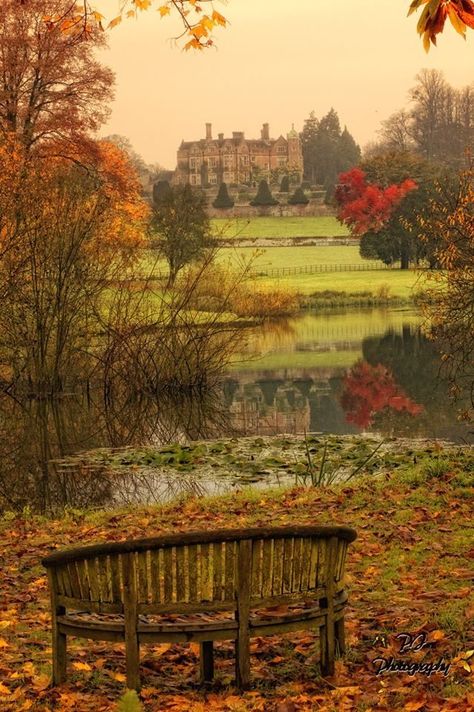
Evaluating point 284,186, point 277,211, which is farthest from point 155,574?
point 284,186

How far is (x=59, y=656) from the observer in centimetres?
619

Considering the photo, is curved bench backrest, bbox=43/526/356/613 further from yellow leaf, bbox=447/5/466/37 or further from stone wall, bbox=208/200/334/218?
stone wall, bbox=208/200/334/218

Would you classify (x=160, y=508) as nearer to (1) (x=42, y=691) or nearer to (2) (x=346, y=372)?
(1) (x=42, y=691)

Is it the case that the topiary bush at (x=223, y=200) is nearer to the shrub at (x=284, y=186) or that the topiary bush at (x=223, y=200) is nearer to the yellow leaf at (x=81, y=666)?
the shrub at (x=284, y=186)

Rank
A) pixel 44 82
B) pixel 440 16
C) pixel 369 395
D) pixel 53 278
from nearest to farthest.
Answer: pixel 440 16 < pixel 53 278 < pixel 369 395 < pixel 44 82

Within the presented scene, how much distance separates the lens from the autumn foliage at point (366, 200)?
74812 millimetres

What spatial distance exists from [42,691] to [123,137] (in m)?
113

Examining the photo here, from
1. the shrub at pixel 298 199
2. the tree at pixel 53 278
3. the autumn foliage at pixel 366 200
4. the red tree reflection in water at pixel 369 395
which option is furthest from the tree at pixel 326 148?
the tree at pixel 53 278

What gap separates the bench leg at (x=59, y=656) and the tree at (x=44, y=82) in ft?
110

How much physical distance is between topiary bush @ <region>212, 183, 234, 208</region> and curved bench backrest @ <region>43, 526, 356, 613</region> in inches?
4540

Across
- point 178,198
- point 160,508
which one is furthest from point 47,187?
point 178,198

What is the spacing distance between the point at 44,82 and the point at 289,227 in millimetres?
66870

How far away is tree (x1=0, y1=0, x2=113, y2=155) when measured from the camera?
127 ft

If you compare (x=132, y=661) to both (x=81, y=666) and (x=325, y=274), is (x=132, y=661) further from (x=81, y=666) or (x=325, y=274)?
(x=325, y=274)
